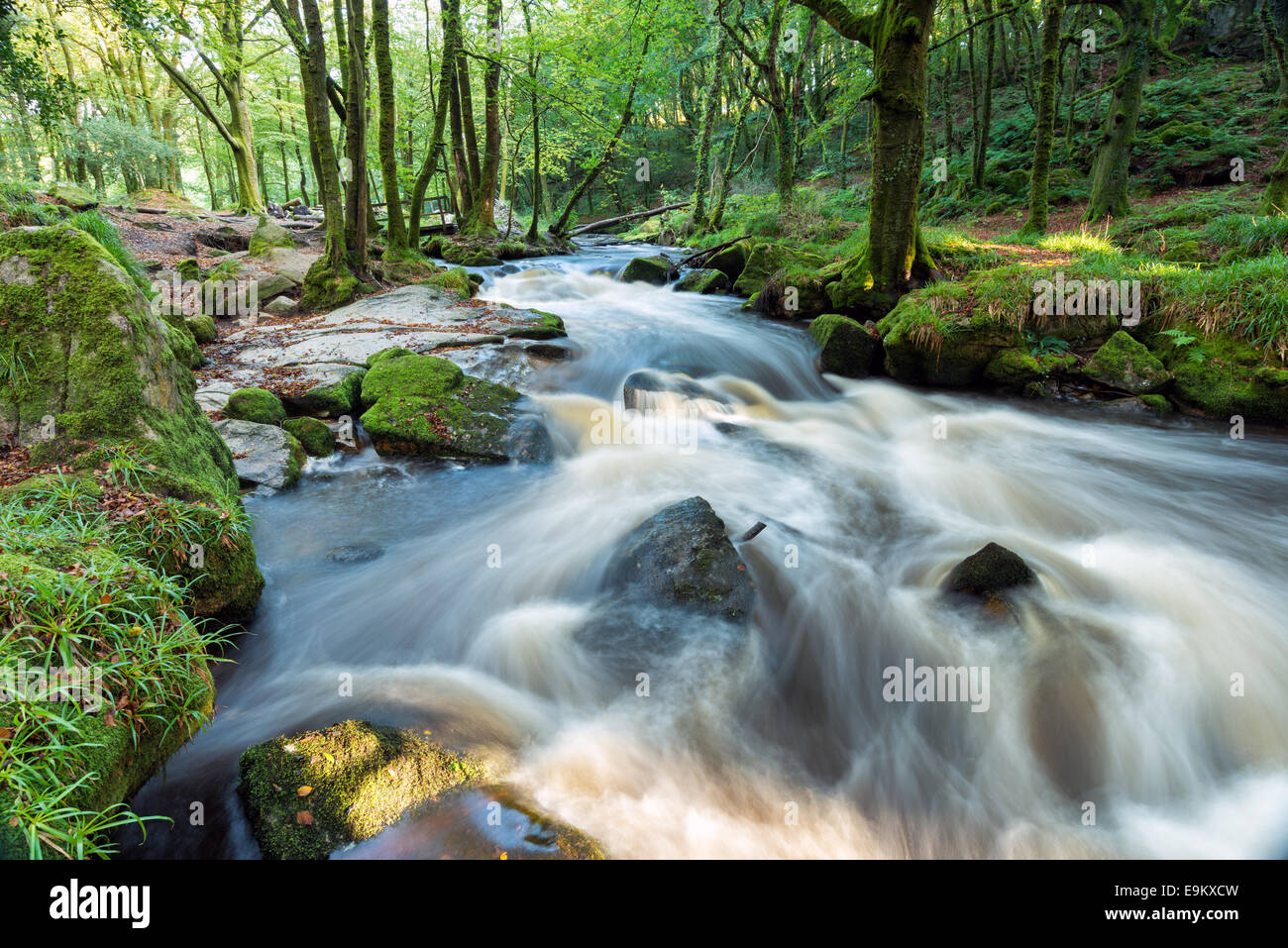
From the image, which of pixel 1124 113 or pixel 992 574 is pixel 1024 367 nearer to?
pixel 992 574

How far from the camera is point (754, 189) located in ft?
90.9

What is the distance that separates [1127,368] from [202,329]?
1354cm

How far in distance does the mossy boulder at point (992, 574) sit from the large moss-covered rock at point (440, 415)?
4.61 meters

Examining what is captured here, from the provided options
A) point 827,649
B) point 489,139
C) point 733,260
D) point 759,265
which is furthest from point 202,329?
point 489,139

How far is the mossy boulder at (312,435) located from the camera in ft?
21.5

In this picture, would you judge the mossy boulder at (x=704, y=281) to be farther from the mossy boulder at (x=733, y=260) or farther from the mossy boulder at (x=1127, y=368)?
the mossy boulder at (x=1127, y=368)

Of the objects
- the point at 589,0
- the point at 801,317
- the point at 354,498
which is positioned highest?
the point at 589,0

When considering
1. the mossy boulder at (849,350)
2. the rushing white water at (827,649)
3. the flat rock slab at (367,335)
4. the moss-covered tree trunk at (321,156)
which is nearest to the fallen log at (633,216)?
the moss-covered tree trunk at (321,156)

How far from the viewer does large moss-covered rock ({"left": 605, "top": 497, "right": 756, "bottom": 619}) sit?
14.4ft

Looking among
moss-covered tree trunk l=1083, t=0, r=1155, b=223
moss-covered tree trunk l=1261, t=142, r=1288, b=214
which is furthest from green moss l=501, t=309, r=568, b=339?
moss-covered tree trunk l=1083, t=0, r=1155, b=223

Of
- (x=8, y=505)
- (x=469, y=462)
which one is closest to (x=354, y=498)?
(x=469, y=462)

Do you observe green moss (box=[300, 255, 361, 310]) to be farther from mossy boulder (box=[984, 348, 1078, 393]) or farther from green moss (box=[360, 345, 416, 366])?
mossy boulder (box=[984, 348, 1078, 393])
